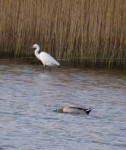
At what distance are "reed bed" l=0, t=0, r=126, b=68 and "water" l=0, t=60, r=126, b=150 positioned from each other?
0.34 m

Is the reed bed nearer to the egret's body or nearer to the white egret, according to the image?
the white egret

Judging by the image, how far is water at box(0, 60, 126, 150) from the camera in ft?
25.6

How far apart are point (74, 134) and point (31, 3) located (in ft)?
19.4

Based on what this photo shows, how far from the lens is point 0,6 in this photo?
13.9m

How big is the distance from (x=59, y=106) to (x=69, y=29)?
370 centimetres

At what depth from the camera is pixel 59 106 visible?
990cm

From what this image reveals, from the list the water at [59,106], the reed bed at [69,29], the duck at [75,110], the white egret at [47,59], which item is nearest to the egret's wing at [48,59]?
the white egret at [47,59]

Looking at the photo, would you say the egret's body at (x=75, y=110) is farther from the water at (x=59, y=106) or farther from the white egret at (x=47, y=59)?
the white egret at (x=47, y=59)

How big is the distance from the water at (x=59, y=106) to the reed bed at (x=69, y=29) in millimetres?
341

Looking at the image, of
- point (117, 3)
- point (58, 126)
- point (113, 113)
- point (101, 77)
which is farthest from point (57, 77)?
point (58, 126)

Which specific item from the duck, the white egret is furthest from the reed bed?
the duck

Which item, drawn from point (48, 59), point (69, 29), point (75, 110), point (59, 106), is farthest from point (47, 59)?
point (75, 110)

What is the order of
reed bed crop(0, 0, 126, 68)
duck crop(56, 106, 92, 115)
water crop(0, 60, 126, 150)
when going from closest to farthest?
water crop(0, 60, 126, 150), duck crop(56, 106, 92, 115), reed bed crop(0, 0, 126, 68)

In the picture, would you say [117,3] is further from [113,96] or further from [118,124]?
[118,124]
